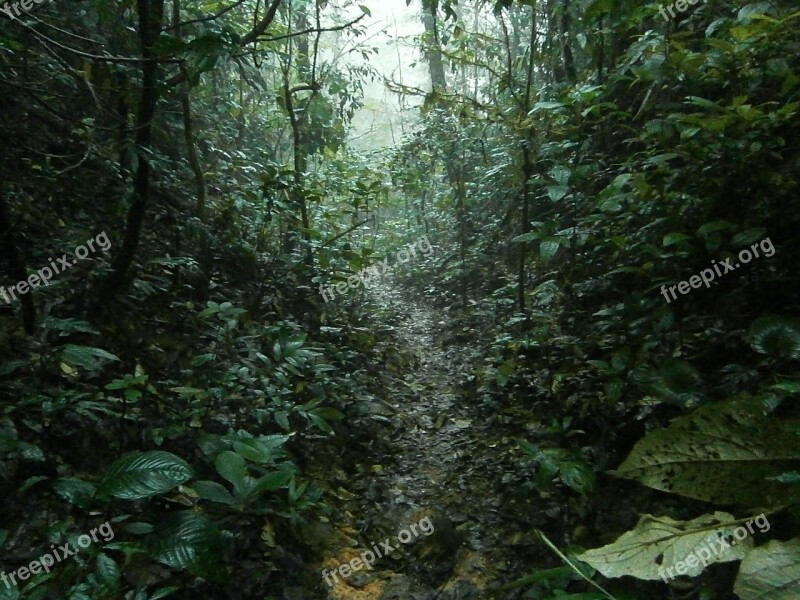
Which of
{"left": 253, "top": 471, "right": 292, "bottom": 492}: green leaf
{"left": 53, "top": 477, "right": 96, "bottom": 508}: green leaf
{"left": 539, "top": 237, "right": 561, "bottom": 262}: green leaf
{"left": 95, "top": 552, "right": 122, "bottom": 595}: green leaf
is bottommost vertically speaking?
{"left": 95, "top": 552, "right": 122, "bottom": 595}: green leaf

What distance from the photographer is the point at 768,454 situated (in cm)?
185

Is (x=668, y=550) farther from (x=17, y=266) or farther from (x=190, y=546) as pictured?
(x=17, y=266)

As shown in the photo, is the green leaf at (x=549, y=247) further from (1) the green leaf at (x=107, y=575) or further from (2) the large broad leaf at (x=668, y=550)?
(1) the green leaf at (x=107, y=575)

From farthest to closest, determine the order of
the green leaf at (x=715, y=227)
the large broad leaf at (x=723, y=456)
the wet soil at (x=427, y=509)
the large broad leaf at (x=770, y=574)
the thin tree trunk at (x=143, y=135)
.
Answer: the thin tree trunk at (x=143, y=135) → the green leaf at (x=715, y=227) → the wet soil at (x=427, y=509) → the large broad leaf at (x=723, y=456) → the large broad leaf at (x=770, y=574)

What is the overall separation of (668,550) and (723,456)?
44 centimetres

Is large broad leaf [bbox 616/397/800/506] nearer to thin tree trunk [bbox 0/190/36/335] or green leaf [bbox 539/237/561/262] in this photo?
green leaf [bbox 539/237/561/262]

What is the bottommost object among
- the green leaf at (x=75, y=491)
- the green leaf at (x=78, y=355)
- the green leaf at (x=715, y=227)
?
the green leaf at (x=75, y=491)

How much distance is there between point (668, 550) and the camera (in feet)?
5.52

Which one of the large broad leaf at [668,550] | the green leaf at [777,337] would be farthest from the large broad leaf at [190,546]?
the green leaf at [777,337]

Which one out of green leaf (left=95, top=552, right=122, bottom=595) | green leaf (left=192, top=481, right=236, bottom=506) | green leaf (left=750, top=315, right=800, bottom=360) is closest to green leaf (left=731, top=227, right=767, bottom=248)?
green leaf (left=750, top=315, right=800, bottom=360)

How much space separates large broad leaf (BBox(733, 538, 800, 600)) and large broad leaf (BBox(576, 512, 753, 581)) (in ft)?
0.35

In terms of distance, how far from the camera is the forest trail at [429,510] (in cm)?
307

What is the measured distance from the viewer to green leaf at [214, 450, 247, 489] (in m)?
2.90

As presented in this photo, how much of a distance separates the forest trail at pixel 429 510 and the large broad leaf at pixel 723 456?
139cm
